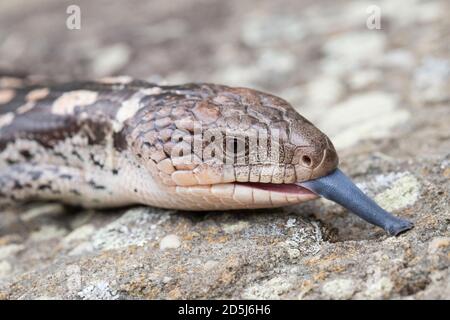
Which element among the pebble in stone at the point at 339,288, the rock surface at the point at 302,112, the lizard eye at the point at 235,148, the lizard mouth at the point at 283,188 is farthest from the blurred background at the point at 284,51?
the pebble in stone at the point at 339,288

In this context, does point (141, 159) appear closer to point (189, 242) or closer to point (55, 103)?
point (189, 242)

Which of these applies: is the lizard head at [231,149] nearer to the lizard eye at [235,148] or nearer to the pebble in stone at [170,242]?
the lizard eye at [235,148]

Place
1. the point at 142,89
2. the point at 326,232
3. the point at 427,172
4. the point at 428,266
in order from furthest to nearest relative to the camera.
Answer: the point at 142,89
the point at 427,172
the point at 326,232
the point at 428,266

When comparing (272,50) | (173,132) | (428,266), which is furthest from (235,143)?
(272,50)

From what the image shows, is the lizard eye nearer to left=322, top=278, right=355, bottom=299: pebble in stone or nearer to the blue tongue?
the blue tongue

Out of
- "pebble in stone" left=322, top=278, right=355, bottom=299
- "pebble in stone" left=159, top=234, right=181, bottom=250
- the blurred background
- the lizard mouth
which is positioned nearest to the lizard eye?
the lizard mouth

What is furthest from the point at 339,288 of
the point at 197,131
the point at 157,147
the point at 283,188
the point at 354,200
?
the point at 157,147
